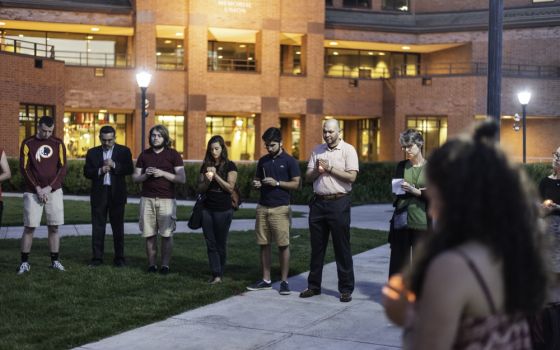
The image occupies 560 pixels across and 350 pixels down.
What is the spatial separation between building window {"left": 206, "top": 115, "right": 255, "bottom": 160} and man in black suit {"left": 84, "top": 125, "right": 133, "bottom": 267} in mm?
31163

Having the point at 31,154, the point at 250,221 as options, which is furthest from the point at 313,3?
the point at 31,154

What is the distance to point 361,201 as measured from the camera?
84.4ft

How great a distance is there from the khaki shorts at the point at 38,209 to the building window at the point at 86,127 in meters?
30.7

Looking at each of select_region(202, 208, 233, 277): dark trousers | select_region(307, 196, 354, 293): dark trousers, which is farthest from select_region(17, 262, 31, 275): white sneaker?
select_region(307, 196, 354, 293): dark trousers

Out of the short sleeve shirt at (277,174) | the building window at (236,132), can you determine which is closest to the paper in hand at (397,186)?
the short sleeve shirt at (277,174)

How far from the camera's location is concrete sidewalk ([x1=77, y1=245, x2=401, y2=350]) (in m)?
6.72

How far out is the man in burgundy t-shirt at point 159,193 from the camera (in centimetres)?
1008

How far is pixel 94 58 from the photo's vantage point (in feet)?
133

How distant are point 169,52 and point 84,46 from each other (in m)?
4.58

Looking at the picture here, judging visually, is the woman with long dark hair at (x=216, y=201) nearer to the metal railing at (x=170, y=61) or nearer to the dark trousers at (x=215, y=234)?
the dark trousers at (x=215, y=234)

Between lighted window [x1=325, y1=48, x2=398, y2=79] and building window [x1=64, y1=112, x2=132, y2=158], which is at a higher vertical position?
lighted window [x1=325, y1=48, x2=398, y2=79]

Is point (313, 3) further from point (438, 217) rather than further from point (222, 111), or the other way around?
point (438, 217)

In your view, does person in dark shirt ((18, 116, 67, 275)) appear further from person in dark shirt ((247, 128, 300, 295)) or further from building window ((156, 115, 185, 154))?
building window ((156, 115, 185, 154))

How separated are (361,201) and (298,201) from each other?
102 inches
